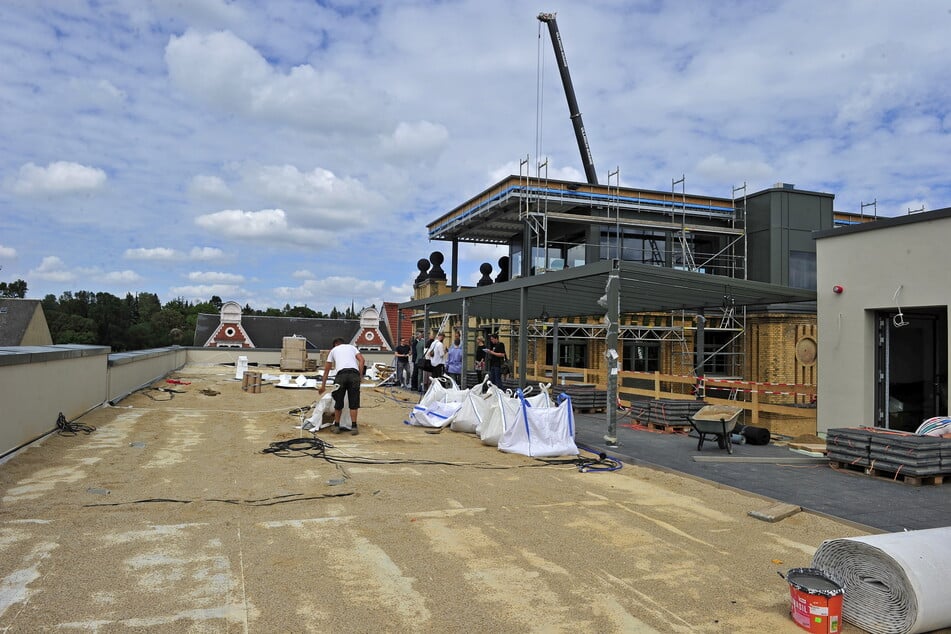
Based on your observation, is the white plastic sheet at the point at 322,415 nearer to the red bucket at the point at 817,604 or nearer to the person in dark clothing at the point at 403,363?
the red bucket at the point at 817,604

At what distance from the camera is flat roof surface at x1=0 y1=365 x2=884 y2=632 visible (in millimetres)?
3842

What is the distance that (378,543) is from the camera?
5.12m

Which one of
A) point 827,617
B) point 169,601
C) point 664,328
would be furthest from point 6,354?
point 664,328

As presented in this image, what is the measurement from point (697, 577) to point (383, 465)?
4.73m

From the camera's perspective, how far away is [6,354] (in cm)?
812

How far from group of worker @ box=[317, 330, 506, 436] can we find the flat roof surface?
2269 mm

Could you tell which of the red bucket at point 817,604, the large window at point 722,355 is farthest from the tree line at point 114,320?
the red bucket at point 817,604

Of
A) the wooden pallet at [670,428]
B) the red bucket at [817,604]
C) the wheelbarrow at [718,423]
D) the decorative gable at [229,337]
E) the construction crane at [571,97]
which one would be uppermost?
the construction crane at [571,97]

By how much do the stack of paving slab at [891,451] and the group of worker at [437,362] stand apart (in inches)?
309

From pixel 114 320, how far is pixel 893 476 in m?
84.5

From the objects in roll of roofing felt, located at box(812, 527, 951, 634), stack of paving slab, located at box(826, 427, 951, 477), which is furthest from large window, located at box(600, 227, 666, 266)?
roll of roofing felt, located at box(812, 527, 951, 634)

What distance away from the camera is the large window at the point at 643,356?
75.2 feet

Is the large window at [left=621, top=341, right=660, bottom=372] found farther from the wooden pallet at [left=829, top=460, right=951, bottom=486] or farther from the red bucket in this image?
the red bucket

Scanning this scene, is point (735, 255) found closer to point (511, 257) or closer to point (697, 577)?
point (511, 257)
